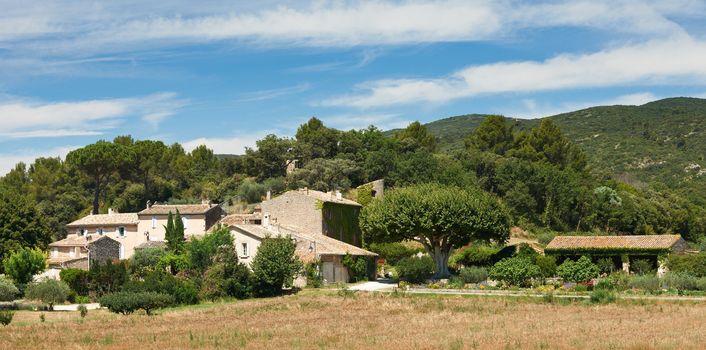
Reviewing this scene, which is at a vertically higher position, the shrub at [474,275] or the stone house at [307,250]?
the stone house at [307,250]

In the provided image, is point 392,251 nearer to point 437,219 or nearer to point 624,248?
point 437,219

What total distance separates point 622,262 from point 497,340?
35.9m

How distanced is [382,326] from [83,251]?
4974 centimetres

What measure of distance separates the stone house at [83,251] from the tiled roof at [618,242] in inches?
1500

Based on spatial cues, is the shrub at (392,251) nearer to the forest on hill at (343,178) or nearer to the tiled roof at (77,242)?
the forest on hill at (343,178)

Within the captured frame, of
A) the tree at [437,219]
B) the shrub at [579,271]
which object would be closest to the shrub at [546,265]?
the shrub at [579,271]

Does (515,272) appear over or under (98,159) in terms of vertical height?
under

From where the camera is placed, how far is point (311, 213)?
235ft

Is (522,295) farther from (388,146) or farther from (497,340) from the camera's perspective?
(388,146)

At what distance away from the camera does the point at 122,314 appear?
45.1m

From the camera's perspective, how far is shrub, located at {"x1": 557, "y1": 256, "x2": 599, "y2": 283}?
55594 millimetres

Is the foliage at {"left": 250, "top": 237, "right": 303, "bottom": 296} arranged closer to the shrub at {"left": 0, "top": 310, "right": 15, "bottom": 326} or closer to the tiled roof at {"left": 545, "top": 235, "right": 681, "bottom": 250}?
the shrub at {"left": 0, "top": 310, "right": 15, "bottom": 326}

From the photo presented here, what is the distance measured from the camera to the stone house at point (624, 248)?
202ft

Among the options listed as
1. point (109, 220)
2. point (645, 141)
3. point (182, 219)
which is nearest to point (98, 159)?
point (109, 220)
